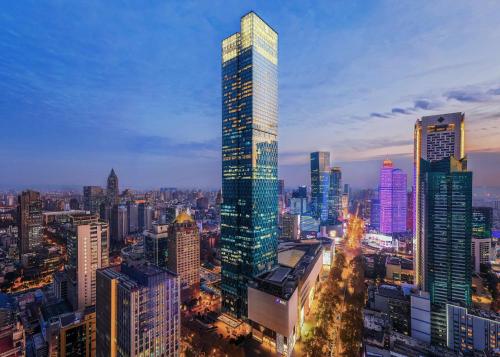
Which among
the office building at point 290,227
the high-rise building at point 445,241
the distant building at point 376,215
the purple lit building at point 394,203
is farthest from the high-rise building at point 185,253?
the distant building at point 376,215

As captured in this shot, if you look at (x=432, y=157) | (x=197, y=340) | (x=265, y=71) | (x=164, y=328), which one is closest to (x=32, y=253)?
(x=197, y=340)

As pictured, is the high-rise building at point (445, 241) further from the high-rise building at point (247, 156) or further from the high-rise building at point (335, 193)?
the high-rise building at point (335, 193)

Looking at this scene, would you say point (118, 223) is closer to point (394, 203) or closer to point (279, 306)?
point (279, 306)

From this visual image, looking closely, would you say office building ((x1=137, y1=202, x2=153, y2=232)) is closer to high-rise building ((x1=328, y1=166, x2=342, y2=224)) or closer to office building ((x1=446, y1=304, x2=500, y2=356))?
high-rise building ((x1=328, y1=166, x2=342, y2=224))

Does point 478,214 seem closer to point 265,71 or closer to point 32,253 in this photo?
point 265,71

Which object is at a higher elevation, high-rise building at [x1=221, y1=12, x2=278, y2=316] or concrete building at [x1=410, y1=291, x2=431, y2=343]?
high-rise building at [x1=221, y1=12, x2=278, y2=316]

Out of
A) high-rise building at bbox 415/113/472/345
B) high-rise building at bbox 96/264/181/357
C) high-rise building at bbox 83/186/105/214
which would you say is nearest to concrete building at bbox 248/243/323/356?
high-rise building at bbox 96/264/181/357

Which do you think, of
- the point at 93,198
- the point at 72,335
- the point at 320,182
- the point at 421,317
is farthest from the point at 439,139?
the point at 93,198
